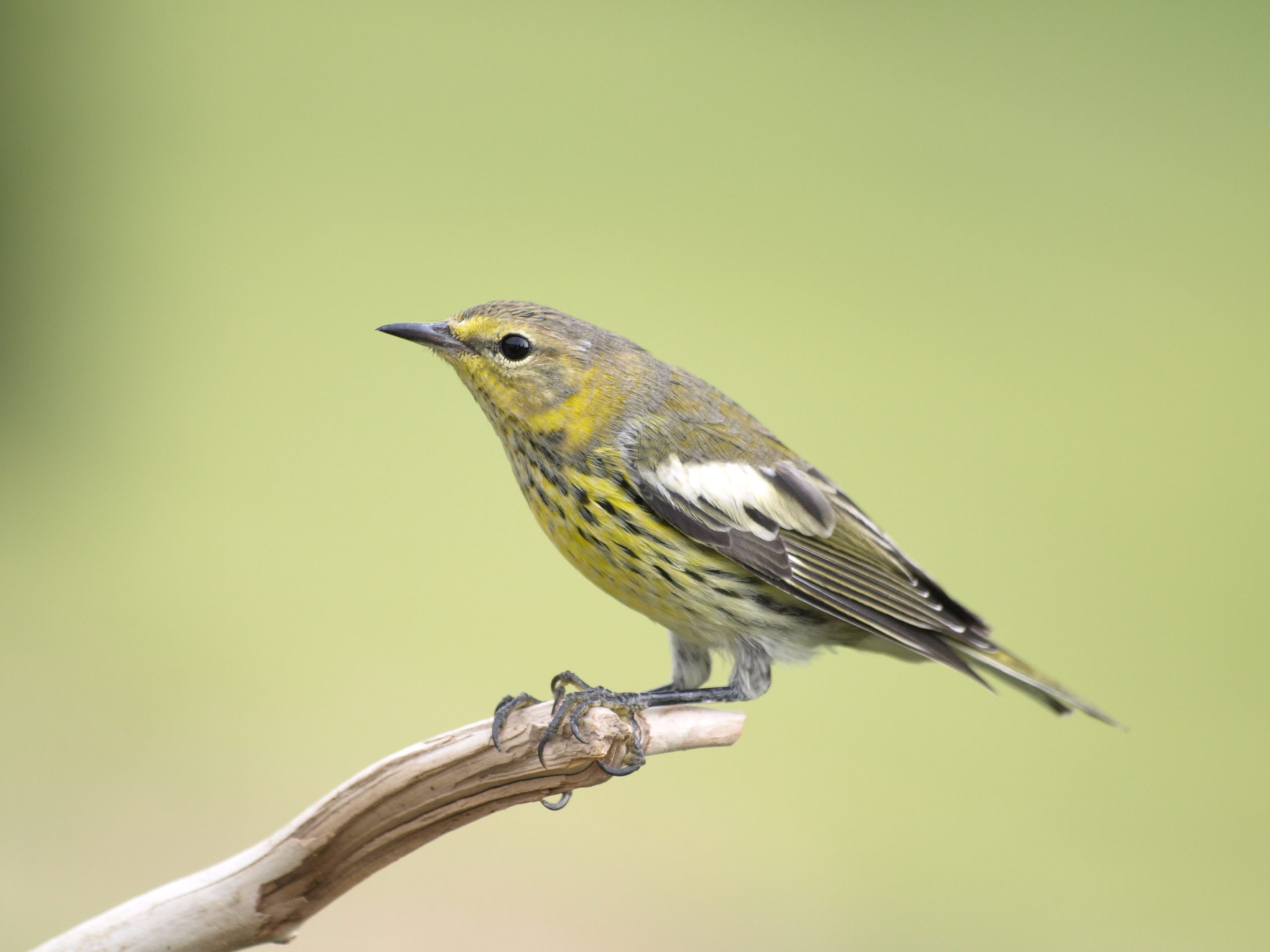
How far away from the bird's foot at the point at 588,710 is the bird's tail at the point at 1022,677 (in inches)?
26.1

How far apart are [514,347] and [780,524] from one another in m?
0.58

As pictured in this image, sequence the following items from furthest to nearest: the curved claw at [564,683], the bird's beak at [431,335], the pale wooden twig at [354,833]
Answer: the bird's beak at [431,335], the curved claw at [564,683], the pale wooden twig at [354,833]

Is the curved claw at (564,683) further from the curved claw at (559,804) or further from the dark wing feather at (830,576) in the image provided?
the dark wing feather at (830,576)

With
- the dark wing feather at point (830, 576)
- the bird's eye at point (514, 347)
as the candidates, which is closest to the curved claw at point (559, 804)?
the dark wing feather at point (830, 576)

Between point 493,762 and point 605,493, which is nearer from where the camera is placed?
point 493,762

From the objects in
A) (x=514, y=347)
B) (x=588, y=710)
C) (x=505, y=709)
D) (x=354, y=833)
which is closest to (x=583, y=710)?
(x=588, y=710)

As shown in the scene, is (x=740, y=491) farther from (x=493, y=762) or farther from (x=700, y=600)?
(x=493, y=762)

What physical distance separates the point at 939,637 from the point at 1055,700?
28 cm

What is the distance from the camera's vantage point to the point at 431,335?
190 cm

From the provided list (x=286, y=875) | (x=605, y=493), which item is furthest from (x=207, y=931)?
(x=605, y=493)

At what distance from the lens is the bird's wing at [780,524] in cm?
191

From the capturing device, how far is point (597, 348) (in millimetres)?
2033

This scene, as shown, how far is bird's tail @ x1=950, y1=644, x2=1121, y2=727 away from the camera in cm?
198

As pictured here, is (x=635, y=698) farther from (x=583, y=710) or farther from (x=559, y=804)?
(x=559, y=804)
